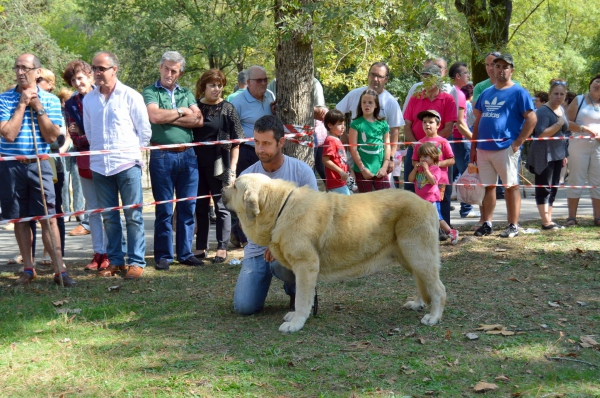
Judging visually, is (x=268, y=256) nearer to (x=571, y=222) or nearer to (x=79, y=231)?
(x=79, y=231)

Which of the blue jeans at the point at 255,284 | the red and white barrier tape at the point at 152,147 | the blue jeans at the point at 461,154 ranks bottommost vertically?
the blue jeans at the point at 255,284

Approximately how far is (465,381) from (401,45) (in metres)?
4.52

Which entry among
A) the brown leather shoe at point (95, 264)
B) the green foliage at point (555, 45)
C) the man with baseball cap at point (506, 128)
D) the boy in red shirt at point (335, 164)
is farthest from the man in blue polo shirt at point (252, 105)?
the green foliage at point (555, 45)

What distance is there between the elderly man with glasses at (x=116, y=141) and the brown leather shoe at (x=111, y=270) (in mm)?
40

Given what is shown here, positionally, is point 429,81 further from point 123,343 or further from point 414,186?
point 123,343

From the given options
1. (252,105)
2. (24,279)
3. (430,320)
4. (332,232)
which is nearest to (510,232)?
(252,105)

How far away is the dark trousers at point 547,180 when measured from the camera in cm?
1007

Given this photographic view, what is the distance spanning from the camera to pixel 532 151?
10359mm

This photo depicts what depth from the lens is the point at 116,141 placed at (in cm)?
731

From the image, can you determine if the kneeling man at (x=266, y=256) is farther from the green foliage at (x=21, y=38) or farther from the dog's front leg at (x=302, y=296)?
the green foliage at (x=21, y=38)

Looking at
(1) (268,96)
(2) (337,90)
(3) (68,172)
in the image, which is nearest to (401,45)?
(1) (268,96)

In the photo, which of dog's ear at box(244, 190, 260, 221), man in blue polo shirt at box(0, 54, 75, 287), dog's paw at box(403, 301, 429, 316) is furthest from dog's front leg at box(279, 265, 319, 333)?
man in blue polo shirt at box(0, 54, 75, 287)

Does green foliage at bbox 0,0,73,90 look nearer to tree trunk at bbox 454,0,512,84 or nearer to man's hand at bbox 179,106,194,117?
tree trunk at bbox 454,0,512,84

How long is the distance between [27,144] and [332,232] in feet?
12.8
